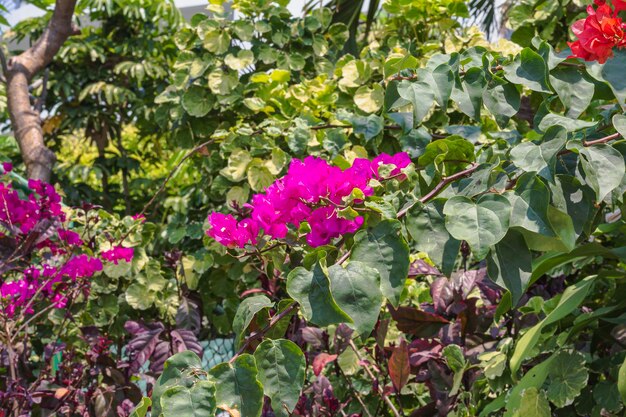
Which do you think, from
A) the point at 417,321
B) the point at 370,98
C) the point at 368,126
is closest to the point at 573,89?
the point at 417,321

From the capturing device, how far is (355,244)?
800 millimetres

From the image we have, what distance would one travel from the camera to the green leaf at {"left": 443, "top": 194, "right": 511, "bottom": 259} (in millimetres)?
759

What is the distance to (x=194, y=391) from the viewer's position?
2.27 feet

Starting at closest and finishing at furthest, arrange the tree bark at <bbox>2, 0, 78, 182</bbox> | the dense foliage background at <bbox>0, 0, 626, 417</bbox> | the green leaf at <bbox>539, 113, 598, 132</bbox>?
the dense foliage background at <bbox>0, 0, 626, 417</bbox>, the green leaf at <bbox>539, 113, 598, 132</bbox>, the tree bark at <bbox>2, 0, 78, 182</bbox>

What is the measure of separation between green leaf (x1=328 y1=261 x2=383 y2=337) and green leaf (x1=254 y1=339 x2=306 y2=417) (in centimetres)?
7

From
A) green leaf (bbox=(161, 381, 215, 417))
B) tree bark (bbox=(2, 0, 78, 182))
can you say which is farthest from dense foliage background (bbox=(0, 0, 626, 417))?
tree bark (bbox=(2, 0, 78, 182))

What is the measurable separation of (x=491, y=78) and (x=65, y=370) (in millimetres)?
1342

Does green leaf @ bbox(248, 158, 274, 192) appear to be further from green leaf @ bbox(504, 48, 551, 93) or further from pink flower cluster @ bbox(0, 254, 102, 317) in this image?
green leaf @ bbox(504, 48, 551, 93)

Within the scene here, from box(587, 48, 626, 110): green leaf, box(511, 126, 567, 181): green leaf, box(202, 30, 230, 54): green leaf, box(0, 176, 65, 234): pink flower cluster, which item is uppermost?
box(587, 48, 626, 110): green leaf

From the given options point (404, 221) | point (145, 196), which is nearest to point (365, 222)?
point (404, 221)

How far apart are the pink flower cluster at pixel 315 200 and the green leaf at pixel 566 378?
2.09ft

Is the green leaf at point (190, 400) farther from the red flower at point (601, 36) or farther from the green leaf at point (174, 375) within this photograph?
the red flower at point (601, 36)

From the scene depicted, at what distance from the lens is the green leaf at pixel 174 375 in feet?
2.39

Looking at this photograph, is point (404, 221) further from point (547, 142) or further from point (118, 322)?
point (118, 322)
